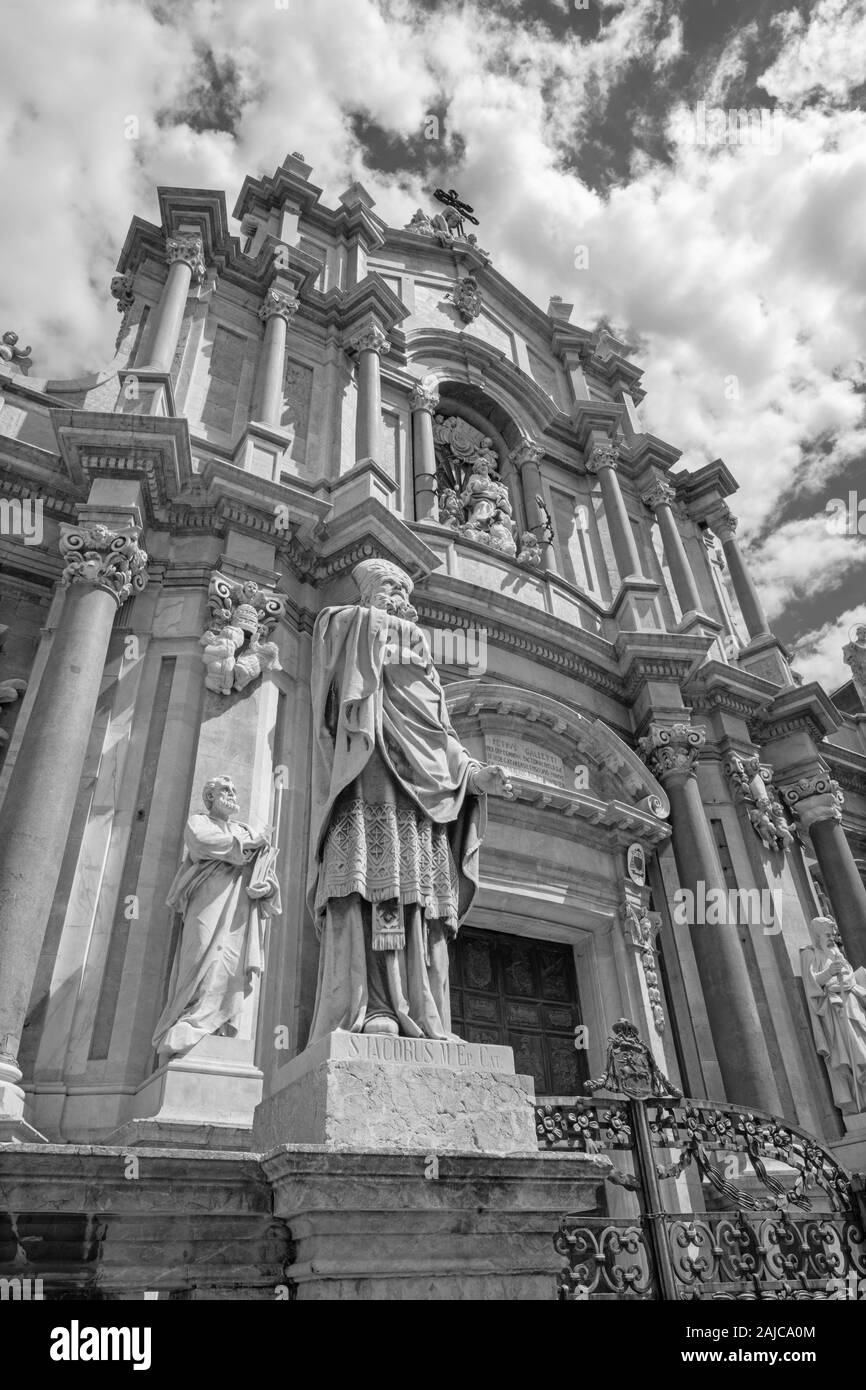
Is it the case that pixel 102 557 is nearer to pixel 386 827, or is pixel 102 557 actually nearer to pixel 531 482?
pixel 386 827

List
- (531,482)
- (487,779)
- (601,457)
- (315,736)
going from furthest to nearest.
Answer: (601,457), (531,482), (315,736), (487,779)

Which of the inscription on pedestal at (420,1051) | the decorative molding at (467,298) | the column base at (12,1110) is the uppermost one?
the decorative molding at (467,298)

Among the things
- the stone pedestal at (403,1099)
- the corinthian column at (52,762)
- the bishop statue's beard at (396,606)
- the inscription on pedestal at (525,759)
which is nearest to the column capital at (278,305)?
the corinthian column at (52,762)

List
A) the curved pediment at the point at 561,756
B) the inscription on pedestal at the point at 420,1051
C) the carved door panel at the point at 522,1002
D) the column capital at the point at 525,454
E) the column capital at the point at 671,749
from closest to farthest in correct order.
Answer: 1. the inscription on pedestal at the point at 420,1051
2. the carved door panel at the point at 522,1002
3. the curved pediment at the point at 561,756
4. the column capital at the point at 671,749
5. the column capital at the point at 525,454

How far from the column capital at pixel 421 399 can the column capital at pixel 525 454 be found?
1.82m

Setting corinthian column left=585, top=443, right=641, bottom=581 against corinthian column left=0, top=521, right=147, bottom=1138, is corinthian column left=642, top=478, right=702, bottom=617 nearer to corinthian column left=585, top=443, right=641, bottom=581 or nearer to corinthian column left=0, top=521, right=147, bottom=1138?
corinthian column left=585, top=443, right=641, bottom=581

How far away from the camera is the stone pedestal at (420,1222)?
338 centimetres

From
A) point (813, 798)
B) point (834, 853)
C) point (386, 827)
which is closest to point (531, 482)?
point (813, 798)

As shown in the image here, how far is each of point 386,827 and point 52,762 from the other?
12.9 feet

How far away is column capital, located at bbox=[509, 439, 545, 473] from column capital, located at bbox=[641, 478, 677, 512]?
222 centimetres

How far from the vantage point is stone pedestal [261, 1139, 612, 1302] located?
338 centimetres

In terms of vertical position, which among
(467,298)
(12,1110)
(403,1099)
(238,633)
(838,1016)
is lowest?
(403,1099)

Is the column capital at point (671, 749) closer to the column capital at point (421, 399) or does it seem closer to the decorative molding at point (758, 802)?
the decorative molding at point (758, 802)

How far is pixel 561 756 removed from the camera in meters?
11.6
